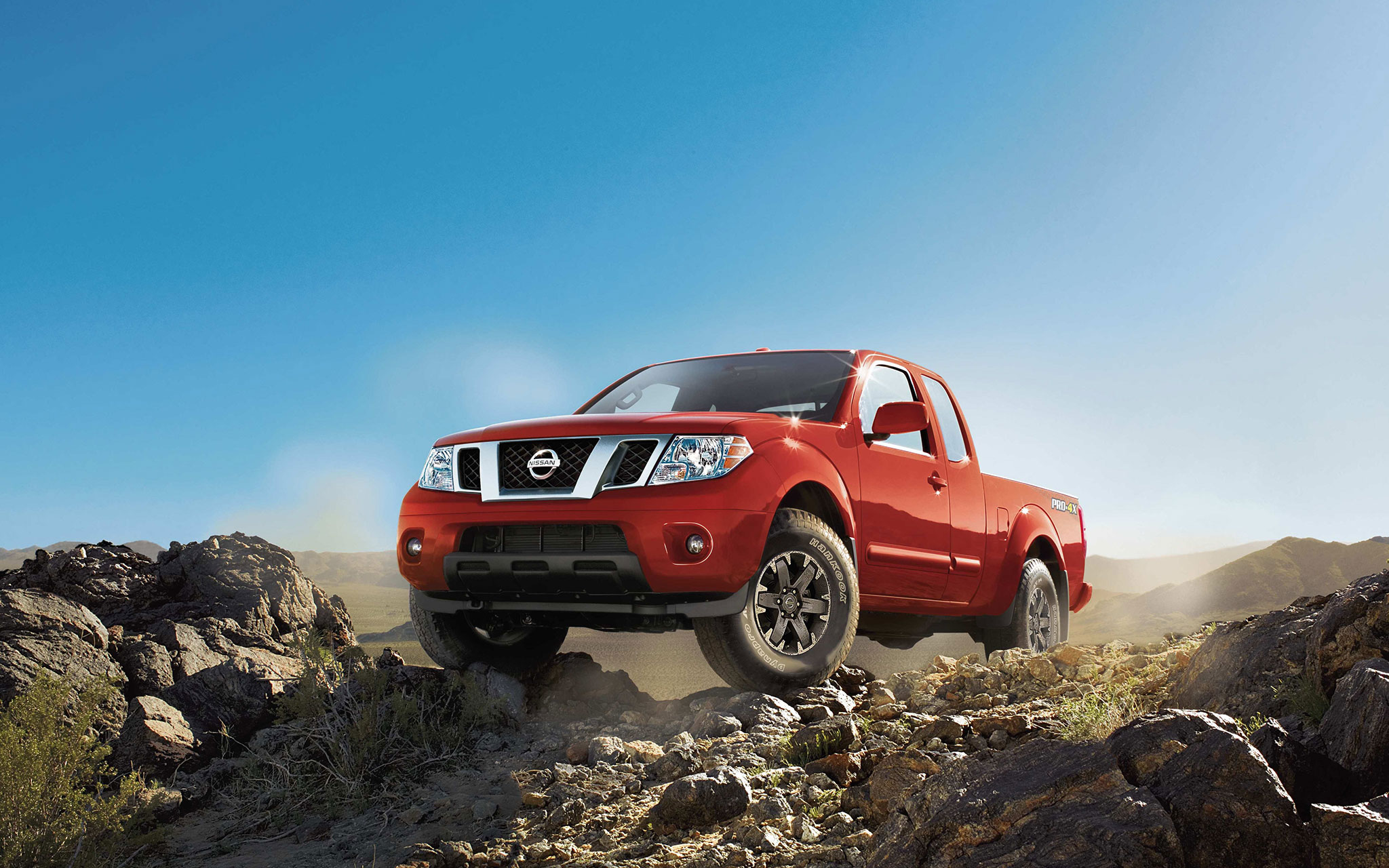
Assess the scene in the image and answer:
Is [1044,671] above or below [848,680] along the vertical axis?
above

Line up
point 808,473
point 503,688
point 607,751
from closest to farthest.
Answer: point 607,751 → point 808,473 → point 503,688

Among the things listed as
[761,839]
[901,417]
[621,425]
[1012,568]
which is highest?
[901,417]

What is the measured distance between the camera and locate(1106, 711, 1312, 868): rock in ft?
8.21

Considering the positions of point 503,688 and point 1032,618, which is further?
point 1032,618

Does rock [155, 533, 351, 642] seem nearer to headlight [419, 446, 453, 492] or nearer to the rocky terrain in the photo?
the rocky terrain

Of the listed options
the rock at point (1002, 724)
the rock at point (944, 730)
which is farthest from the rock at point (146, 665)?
the rock at point (1002, 724)

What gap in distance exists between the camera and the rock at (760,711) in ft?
16.4

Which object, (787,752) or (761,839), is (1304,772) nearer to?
(761,839)

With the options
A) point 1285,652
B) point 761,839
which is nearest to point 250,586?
point 761,839

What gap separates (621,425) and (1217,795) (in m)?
3.29

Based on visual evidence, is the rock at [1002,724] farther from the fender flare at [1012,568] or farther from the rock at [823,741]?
the fender flare at [1012,568]

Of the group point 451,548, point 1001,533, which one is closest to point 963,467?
point 1001,533

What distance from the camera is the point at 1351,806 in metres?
2.42

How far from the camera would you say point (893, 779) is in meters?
3.66
